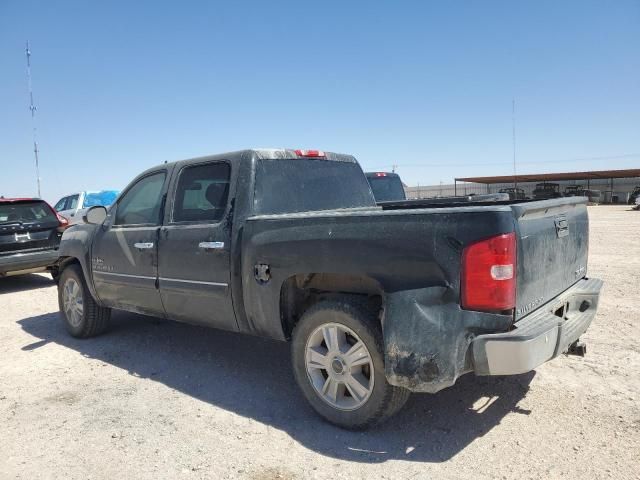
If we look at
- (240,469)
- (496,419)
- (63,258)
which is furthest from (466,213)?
(63,258)

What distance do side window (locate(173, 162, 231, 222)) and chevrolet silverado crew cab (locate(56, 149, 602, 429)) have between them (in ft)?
0.05

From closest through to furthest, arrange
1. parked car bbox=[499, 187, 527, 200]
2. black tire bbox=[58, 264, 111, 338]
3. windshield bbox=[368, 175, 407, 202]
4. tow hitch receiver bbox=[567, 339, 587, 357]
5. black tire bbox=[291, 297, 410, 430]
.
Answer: black tire bbox=[291, 297, 410, 430]
tow hitch receiver bbox=[567, 339, 587, 357]
parked car bbox=[499, 187, 527, 200]
black tire bbox=[58, 264, 111, 338]
windshield bbox=[368, 175, 407, 202]

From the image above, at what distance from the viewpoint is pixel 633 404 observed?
3461 millimetres

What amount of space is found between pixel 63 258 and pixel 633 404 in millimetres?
6065

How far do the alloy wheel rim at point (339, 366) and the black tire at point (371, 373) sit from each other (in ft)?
0.10

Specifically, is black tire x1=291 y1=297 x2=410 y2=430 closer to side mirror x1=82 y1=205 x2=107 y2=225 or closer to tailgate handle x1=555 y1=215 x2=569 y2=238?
tailgate handle x1=555 y1=215 x2=569 y2=238

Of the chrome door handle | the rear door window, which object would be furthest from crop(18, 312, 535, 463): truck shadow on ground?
the rear door window

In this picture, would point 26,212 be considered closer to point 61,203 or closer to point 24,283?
point 24,283

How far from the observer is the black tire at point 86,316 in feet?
18.5

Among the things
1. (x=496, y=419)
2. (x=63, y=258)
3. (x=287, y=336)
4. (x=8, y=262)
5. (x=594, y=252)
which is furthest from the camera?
(x=594, y=252)

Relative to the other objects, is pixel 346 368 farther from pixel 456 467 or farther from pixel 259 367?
pixel 259 367

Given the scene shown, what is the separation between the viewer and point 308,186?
4.43m

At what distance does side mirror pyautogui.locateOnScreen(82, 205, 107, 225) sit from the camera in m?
5.31

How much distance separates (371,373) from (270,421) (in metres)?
0.89
